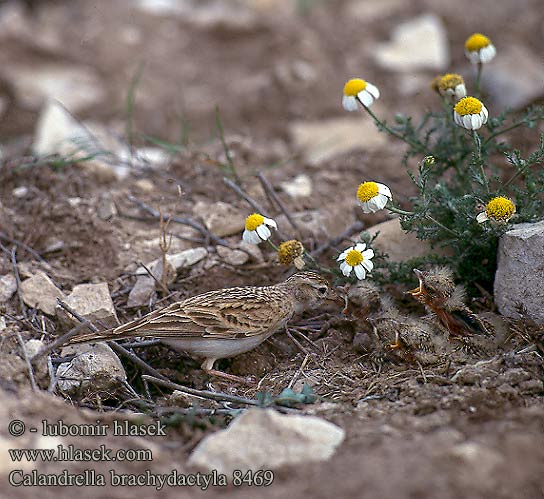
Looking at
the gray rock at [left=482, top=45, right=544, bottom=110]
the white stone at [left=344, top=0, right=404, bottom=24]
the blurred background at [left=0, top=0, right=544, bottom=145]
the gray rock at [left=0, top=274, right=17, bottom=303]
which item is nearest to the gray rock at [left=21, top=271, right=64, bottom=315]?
the gray rock at [left=0, top=274, right=17, bottom=303]

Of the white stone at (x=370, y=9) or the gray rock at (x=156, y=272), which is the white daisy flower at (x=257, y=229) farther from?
the white stone at (x=370, y=9)

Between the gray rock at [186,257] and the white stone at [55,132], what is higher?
the gray rock at [186,257]

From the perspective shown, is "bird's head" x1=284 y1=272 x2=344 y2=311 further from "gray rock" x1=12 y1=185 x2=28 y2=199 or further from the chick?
"gray rock" x1=12 y1=185 x2=28 y2=199

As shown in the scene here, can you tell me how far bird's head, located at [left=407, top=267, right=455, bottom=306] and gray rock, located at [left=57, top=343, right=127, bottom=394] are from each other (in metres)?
1.46

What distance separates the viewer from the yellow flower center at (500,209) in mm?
3777

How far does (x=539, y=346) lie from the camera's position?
3734 mm

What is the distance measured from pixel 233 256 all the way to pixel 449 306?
4.57ft

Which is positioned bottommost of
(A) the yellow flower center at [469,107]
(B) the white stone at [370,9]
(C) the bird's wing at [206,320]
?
(C) the bird's wing at [206,320]

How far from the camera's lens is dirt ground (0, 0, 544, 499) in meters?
2.85

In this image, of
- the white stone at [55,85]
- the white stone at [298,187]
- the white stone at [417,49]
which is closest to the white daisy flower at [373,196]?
the white stone at [298,187]

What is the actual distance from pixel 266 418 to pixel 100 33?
6697 mm

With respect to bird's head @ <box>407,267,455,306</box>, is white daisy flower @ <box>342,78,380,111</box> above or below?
above

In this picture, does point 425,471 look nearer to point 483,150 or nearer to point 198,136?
point 483,150

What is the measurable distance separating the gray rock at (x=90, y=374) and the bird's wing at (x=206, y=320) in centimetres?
12
